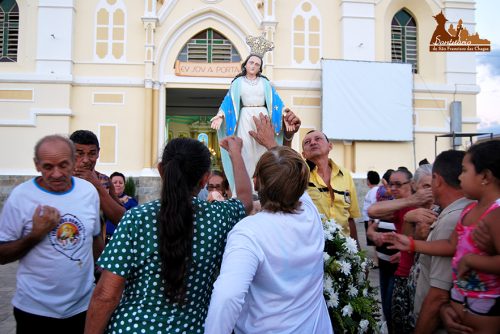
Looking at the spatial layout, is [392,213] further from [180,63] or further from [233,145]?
[180,63]

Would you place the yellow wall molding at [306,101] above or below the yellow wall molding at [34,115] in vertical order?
above

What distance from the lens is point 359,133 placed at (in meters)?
13.4

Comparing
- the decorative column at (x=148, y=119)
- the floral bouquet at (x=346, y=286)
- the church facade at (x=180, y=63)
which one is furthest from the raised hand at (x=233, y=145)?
the decorative column at (x=148, y=119)

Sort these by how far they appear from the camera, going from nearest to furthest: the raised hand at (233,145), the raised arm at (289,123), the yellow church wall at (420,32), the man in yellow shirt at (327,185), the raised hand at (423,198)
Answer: the raised hand at (233,145)
the raised hand at (423,198)
the man in yellow shirt at (327,185)
the raised arm at (289,123)
the yellow church wall at (420,32)

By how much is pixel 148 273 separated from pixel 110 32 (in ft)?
42.3

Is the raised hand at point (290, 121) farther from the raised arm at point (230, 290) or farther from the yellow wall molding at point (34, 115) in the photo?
the yellow wall molding at point (34, 115)

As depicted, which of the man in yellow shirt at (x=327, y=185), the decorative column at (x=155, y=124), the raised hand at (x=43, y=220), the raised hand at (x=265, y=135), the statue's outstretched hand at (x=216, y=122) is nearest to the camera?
the raised hand at (x=43, y=220)

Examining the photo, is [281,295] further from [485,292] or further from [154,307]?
[485,292]

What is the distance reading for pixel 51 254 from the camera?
2.21 metres

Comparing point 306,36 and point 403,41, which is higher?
point 403,41

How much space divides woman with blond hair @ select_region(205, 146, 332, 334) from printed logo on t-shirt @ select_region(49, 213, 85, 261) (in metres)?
1.06

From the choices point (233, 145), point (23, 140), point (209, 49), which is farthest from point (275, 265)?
point (23, 140)

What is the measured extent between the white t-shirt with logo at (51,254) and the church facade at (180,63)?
35.3 feet

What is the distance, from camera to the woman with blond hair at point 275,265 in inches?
59.5
